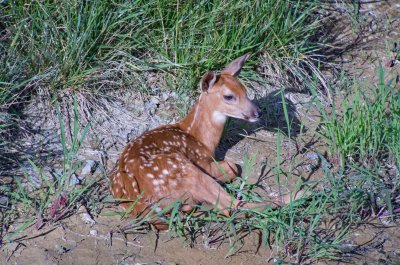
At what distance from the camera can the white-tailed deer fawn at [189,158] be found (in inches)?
215

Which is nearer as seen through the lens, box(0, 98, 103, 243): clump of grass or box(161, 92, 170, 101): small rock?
box(0, 98, 103, 243): clump of grass

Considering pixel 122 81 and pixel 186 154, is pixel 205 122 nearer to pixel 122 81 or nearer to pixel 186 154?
pixel 186 154

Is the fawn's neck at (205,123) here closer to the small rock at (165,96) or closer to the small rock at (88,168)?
the small rock at (165,96)

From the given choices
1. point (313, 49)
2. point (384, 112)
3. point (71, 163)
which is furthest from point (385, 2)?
point (71, 163)

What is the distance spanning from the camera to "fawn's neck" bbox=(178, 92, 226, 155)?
6312 mm

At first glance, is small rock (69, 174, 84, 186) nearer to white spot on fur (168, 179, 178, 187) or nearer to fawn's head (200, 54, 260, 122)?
white spot on fur (168, 179, 178, 187)

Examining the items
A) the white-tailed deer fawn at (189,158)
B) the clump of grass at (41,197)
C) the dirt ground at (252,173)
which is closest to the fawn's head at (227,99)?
the white-tailed deer fawn at (189,158)

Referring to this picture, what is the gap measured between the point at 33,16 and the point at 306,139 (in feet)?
8.26

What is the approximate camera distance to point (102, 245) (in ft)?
17.0

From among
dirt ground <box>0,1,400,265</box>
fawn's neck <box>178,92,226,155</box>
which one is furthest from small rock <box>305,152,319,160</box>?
fawn's neck <box>178,92,226,155</box>

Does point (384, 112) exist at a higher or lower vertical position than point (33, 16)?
lower

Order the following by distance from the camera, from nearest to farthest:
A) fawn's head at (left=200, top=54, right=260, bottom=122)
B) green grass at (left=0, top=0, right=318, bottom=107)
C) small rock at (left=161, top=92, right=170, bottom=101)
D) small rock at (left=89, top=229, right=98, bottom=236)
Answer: small rock at (left=89, top=229, right=98, bottom=236), fawn's head at (left=200, top=54, right=260, bottom=122), green grass at (left=0, top=0, right=318, bottom=107), small rock at (left=161, top=92, right=170, bottom=101)

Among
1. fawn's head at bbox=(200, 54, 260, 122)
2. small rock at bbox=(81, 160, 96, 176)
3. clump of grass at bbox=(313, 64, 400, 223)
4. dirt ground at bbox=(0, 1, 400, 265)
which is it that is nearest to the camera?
dirt ground at bbox=(0, 1, 400, 265)

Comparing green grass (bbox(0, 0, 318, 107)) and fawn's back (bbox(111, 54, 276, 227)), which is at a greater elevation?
green grass (bbox(0, 0, 318, 107))
